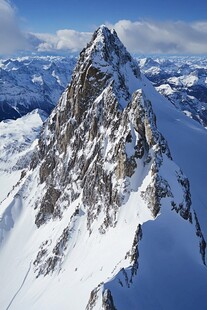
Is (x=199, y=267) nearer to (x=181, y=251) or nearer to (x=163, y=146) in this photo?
(x=181, y=251)

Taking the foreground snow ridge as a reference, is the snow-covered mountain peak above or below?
above

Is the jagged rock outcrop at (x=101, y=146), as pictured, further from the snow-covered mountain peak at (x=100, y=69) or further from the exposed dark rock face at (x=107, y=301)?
Result: the exposed dark rock face at (x=107, y=301)

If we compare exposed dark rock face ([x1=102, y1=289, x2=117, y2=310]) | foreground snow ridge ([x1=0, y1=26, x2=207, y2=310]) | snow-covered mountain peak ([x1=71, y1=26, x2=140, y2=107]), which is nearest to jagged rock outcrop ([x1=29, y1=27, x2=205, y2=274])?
snow-covered mountain peak ([x1=71, y1=26, x2=140, y2=107])

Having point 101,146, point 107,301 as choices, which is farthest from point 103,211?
point 107,301

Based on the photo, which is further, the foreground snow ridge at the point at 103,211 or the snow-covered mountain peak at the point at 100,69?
the snow-covered mountain peak at the point at 100,69

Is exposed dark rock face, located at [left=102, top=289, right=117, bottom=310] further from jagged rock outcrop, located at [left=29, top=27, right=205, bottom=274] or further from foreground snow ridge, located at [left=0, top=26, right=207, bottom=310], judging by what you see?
jagged rock outcrop, located at [left=29, top=27, right=205, bottom=274]

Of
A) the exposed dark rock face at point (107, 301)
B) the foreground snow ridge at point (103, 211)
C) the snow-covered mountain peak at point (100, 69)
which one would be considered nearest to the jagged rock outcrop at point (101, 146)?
the snow-covered mountain peak at point (100, 69)

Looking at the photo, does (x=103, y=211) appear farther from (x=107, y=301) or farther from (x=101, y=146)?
(x=107, y=301)

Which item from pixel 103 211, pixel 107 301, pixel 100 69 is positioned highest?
pixel 100 69
